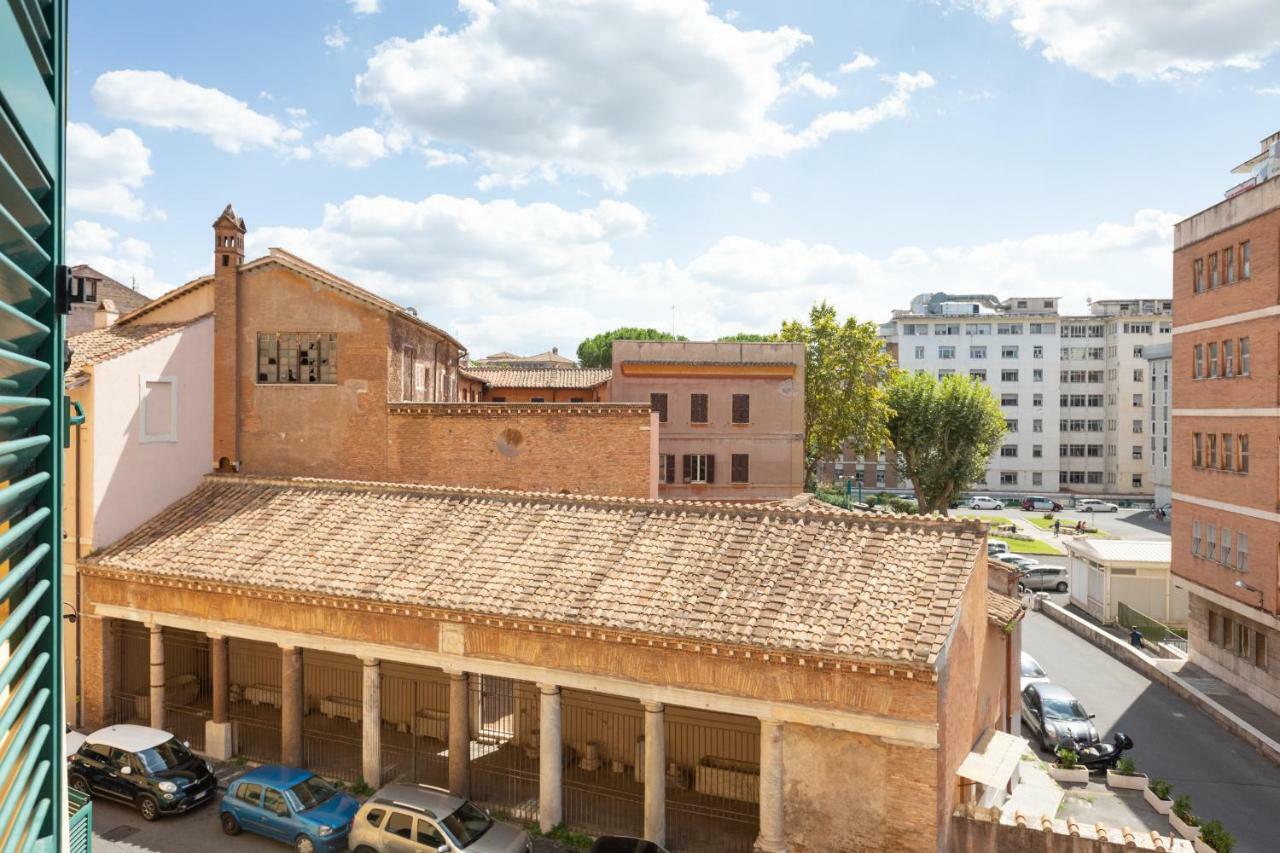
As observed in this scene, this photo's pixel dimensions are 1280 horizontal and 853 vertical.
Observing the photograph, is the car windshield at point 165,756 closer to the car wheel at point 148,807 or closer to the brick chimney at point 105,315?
the car wheel at point 148,807

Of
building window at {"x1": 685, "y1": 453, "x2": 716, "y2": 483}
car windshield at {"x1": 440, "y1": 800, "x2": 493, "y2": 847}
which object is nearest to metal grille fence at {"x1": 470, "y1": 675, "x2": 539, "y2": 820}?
car windshield at {"x1": 440, "y1": 800, "x2": 493, "y2": 847}

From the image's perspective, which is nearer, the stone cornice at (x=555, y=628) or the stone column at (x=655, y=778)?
the stone cornice at (x=555, y=628)

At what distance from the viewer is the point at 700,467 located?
3797cm

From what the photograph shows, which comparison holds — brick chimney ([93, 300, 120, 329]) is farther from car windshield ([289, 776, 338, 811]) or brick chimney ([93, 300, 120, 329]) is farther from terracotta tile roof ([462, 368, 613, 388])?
car windshield ([289, 776, 338, 811])

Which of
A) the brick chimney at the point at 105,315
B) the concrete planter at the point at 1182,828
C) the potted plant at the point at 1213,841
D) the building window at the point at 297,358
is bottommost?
the concrete planter at the point at 1182,828

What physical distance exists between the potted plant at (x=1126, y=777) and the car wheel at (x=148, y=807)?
23137 millimetres

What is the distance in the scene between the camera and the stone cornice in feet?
42.2

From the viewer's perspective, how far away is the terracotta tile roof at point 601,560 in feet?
45.7

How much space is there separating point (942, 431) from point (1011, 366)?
1546 inches

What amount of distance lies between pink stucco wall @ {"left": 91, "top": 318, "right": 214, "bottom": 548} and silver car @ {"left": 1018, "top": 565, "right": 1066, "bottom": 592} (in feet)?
139

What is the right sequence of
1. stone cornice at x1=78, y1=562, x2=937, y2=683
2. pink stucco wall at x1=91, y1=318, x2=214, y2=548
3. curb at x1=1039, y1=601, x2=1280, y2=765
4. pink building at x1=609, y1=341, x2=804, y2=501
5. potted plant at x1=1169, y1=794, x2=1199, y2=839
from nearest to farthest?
stone cornice at x1=78, y1=562, x2=937, y2=683, potted plant at x1=1169, y1=794, x2=1199, y2=839, pink stucco wall at x1=91, y1=318, x2=214, y2=548, curb at x1=1039, y1=601, x2=1280, y2=765, pink building at x1=609, y1=341, x2=804, y2=501

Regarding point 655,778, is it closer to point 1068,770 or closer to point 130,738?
point 130,738

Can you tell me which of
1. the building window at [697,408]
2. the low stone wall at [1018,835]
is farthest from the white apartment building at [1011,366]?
the low stone wall at [1018,835]

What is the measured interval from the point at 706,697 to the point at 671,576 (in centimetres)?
251
